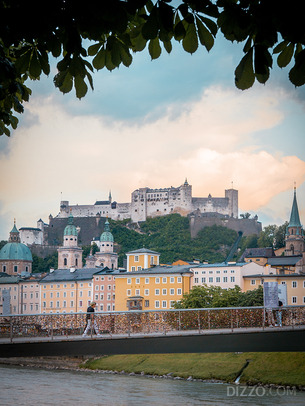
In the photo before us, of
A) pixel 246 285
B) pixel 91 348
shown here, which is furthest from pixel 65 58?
pixel 246 285

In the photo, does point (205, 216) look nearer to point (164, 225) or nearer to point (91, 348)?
point (164, 225)

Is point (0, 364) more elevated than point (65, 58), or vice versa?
point (65, 58)

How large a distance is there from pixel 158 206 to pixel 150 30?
11493cm

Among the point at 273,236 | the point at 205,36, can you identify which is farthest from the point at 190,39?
the point at 273,236

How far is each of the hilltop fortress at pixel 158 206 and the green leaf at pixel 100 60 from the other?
369ft

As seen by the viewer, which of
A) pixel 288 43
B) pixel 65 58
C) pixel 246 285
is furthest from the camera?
pixel 246 285

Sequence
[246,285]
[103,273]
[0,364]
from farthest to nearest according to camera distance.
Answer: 1. [103,273]
2. [246,285]
3. [0,364]

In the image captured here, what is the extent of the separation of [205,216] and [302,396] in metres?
88.4

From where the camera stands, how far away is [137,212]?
117438 mm

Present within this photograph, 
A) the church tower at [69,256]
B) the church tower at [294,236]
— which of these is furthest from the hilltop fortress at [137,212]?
the church tower at [294,236]

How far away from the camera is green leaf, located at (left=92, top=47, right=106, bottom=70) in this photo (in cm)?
279

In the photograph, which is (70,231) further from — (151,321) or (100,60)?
(100,60)

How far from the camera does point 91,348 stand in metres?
16.9

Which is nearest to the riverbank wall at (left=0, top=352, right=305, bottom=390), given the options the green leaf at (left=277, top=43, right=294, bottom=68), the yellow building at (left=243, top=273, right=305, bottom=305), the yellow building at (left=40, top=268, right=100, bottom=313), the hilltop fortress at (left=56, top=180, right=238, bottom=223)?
the yellow building at (left=243, top=273, right=305, bottom=305)
